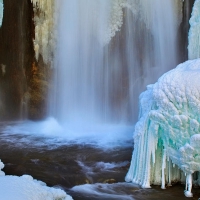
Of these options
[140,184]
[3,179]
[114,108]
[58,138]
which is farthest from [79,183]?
[114,108]

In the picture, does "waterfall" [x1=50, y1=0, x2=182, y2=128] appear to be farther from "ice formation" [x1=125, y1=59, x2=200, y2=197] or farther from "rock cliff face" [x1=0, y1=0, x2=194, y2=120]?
"ice formation" [x1=125, y1=59, x2=200, y2=197]

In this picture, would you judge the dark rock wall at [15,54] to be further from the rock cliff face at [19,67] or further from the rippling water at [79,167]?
the rippling water at [79,167]

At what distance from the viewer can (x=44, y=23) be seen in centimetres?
1017

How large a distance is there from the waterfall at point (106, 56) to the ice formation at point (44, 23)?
0.21m

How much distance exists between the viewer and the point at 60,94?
1044 centimetres

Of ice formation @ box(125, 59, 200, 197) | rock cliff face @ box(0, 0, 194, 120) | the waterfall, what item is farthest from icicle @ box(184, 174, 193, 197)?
rock cliff face @ box(0, 0, 194, 120)

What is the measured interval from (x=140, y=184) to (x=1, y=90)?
7587mm

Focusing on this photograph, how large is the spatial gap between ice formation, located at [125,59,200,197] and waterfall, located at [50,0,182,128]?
4919 millimetres

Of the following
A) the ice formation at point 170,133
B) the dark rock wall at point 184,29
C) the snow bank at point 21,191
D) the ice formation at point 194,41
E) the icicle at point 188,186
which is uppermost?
the dark rock wall at point 184,29

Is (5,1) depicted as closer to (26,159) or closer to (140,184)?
(26,159)

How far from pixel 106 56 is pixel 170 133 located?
5956 mm

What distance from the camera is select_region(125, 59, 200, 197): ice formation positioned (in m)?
4.39

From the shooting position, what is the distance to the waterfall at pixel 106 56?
390 inches

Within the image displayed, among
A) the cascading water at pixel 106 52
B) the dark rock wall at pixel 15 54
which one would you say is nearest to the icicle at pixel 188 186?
the cascading water at pixel 106 52
